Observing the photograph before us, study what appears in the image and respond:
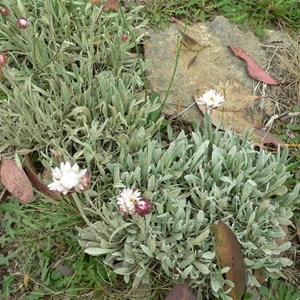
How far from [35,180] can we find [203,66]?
3.96 ft

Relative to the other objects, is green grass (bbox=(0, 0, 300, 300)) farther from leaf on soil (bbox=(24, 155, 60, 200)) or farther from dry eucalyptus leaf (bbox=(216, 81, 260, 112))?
dry eucalyptus leaf (bbox=(216, 81, 260, 112))

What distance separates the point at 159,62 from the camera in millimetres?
3143

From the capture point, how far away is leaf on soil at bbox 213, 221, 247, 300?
2.32 meters

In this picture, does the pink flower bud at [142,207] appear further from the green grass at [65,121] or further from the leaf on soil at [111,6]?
the leaf on soil at [111,6]

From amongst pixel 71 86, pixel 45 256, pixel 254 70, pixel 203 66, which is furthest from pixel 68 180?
pixel 254 70

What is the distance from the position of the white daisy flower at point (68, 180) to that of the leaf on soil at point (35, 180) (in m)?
0.66

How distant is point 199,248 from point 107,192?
53 cm

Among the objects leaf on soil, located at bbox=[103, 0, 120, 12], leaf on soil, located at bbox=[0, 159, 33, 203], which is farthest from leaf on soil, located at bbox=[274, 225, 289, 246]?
leaf on soil, located at bbox=[103, 0, 120, 12]

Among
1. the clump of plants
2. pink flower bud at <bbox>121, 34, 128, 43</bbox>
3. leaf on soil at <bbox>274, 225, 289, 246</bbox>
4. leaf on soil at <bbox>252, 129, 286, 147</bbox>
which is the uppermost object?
pink flower bud at <bbox>121, 34, 128, 43</bbox>

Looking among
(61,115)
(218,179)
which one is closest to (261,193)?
(218,179)

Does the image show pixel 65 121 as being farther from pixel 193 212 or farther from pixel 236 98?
pixel 236 98

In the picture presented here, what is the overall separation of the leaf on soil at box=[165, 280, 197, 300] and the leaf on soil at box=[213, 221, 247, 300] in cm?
19

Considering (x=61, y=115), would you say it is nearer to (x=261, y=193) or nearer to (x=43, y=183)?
(x=43, y=183)

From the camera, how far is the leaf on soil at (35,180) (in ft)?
8.73
